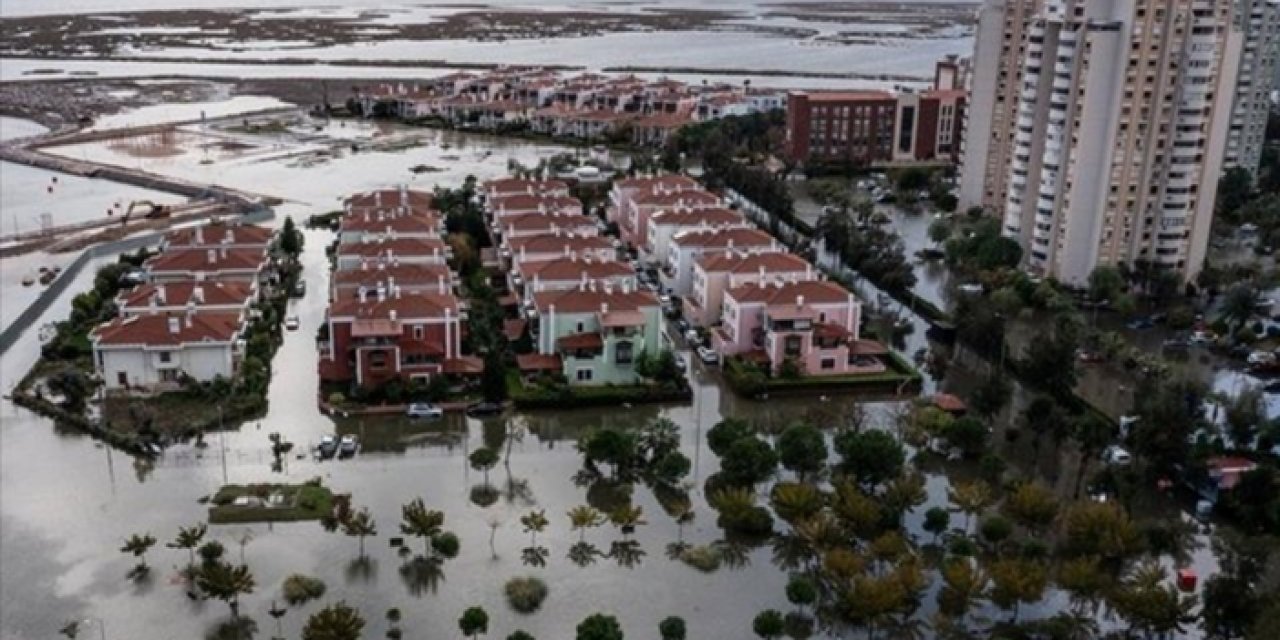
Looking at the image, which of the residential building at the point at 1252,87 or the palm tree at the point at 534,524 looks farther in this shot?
the residential building at the point at 1252,87

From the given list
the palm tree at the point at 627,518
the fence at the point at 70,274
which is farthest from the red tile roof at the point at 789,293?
the fence at the point at 70,274

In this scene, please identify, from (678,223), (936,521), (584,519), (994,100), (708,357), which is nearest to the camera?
(584,519)

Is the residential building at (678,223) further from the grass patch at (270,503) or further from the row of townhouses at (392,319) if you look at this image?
the grass patch at (270,503)

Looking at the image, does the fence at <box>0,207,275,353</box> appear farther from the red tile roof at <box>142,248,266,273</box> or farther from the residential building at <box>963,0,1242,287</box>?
the residential building at <box>963,0,1242,287</box>

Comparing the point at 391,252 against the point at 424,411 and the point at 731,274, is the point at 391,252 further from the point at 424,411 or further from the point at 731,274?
the point at 731,274

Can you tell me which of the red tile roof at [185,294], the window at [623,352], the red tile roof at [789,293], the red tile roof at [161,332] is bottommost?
the window at [623,352]

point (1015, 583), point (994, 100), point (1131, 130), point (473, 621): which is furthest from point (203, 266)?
point (994, 100)

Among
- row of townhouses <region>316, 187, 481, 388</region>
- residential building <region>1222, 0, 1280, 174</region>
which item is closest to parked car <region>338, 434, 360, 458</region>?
row of townhouses <region>316, 187, 481, 388</region>

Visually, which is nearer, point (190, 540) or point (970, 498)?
point (190, 540)
